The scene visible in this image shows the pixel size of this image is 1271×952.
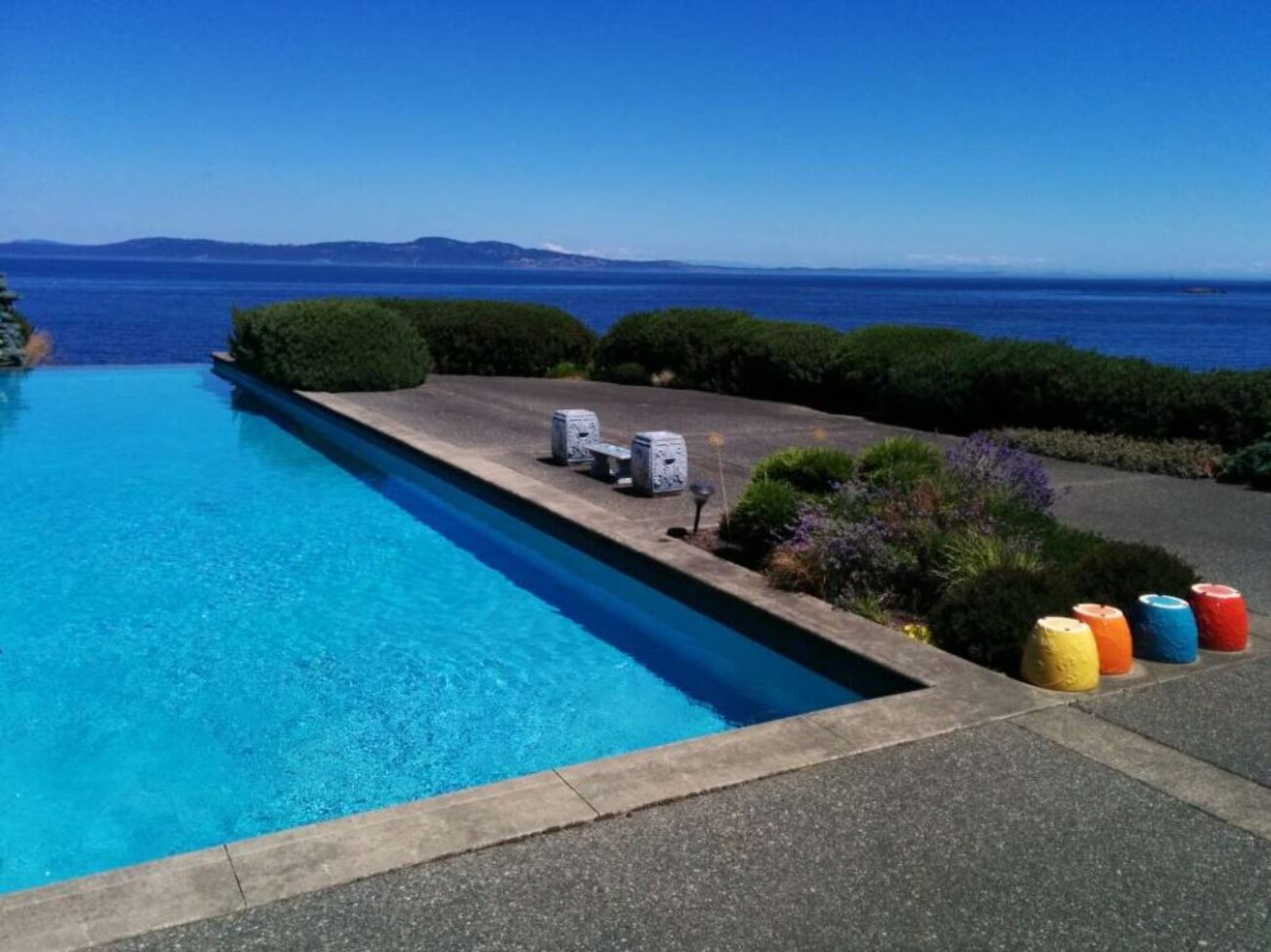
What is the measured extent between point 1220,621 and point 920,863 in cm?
314

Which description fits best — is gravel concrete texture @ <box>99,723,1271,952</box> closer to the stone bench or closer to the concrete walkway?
the concrete walkway

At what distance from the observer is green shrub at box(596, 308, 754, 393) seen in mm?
19672

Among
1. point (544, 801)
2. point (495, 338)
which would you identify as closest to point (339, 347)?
point (495, 338)

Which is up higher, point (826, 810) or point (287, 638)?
point (826, 810)

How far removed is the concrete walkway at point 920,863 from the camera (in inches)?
129

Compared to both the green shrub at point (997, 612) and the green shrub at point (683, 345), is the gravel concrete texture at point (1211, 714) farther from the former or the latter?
the green shrub at point (683, 345)

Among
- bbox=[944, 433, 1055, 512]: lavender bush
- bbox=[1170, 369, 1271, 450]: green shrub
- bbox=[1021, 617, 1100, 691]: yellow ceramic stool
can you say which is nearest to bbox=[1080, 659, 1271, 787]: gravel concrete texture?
bbox=[1021, 617, 1100, 691]: yellow ceramic stool

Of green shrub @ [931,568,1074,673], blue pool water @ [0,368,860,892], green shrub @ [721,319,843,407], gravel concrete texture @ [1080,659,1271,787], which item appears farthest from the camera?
green shrub @ [721,319,843,407]

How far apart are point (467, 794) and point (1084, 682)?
2986mm

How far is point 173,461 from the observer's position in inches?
543

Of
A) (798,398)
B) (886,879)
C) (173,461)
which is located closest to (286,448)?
(173,461)

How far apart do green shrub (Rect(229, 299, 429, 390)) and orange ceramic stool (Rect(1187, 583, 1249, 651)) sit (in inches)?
599

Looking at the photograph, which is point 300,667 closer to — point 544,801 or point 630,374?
point 544,801

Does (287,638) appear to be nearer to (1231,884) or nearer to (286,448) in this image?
(1231,884)
